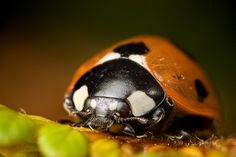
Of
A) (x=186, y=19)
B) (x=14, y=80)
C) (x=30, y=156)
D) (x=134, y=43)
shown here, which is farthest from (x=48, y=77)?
(x=30, y=156)

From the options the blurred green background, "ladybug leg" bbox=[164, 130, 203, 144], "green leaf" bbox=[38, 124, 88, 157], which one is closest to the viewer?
"green leaf" bbox=[38, 124, 88, 157]

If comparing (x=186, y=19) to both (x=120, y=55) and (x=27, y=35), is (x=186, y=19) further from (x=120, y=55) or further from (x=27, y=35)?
(x=120, y=55)

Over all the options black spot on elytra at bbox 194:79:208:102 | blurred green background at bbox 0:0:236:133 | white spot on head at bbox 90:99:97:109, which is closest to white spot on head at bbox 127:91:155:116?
white spot on head at bbox 90:99:97:109

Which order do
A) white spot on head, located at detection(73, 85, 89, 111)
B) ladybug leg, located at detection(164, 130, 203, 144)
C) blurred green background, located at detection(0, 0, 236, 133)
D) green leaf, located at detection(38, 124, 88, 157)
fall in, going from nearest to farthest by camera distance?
green leaf, located at detection(38, 124, 88, 157) → ladybug leg, located at detection(164, 130, 203, 144) → white spot on head, located at detection(73, 85, 89, 111) → blurred green background, located at detection(0, 0, 236, 133)

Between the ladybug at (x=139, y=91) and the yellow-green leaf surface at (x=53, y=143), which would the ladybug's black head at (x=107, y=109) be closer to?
the ladybug at (x=139, y=91)

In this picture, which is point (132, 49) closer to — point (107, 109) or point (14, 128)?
point (107, 109)

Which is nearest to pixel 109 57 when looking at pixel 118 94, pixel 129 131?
pixel 118 94

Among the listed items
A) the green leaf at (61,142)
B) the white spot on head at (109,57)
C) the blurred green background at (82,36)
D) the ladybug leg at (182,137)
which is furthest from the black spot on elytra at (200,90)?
the blurred green background at (82,36)

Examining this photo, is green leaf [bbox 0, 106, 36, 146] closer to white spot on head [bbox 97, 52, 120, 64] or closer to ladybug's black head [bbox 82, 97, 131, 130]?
ladybug's black head [bbox 82, 97, 131, 130]
